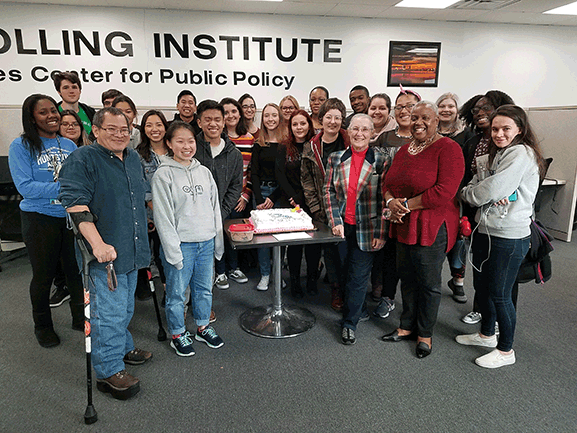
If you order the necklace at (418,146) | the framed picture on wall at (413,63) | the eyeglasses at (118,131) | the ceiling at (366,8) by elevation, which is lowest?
the necklace at (418,146)

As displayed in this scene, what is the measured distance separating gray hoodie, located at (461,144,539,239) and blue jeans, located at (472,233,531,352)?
6 centimetres

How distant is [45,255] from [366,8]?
5.27 m

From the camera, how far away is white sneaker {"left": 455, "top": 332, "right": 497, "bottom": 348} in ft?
8.39

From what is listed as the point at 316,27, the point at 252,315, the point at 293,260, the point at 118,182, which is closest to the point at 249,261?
the point at 293,260

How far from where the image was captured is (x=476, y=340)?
8.48ft

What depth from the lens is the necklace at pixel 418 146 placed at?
2195 mm

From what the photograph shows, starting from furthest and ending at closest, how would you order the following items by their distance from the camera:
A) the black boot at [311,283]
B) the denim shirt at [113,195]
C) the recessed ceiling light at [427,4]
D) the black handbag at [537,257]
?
the recessed ceiling light at [427,4], the black boot at [311,283], the black handbag at [537,257], the denim shirt at [113,195]

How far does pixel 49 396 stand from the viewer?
210cm

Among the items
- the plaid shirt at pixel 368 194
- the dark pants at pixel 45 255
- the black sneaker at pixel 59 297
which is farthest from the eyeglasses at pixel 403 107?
the black sneaker at pixel 59 297

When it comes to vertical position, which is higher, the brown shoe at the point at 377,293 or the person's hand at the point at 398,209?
the person's hand at the point at 398,209

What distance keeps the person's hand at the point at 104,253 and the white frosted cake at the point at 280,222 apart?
0.90 metres

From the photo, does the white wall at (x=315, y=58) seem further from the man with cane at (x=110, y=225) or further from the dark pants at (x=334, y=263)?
the man with cane at (x=110, y=225)

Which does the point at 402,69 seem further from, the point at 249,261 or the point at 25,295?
the point at 25,295

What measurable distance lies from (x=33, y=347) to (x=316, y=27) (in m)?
5.50
